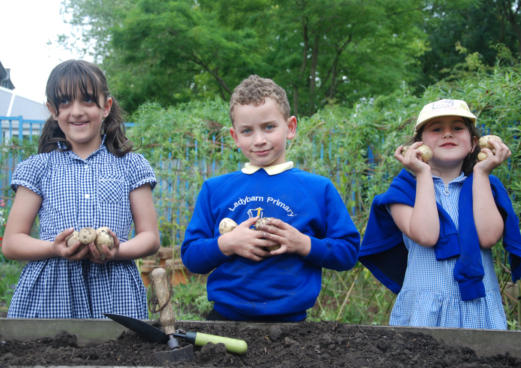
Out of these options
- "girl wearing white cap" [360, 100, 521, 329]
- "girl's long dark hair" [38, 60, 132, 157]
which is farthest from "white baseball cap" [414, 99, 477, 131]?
"girl's long dark hair" [38, 60, 132, 157]

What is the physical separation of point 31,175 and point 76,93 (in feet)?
1.24

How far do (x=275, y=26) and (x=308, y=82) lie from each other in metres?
2.43

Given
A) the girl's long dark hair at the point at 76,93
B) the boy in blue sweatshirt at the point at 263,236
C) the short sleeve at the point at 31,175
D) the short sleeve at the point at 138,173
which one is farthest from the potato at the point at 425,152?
the short sleeve at the point at 31,175

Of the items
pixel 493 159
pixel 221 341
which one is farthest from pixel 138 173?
pixel 493 159

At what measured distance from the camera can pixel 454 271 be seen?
6.79 feet

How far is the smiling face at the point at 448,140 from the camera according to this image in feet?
7.24

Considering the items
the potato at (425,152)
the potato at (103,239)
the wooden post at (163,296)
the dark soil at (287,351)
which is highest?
the potato at (425,152)

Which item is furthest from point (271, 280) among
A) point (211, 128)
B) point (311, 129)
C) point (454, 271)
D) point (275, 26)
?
point (275, 26)

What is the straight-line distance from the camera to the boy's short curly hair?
76.8 inches

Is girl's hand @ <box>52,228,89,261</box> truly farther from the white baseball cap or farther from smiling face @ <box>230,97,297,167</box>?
the white baseball cap

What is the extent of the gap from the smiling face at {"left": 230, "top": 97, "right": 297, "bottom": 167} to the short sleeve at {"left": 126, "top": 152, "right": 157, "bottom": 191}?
0.46m

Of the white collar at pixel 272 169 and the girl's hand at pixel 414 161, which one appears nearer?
the white collar at pixel 272 169

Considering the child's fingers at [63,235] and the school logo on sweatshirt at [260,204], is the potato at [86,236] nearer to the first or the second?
the child's fingers at [63,235]

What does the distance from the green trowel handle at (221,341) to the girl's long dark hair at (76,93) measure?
3.44 ft
